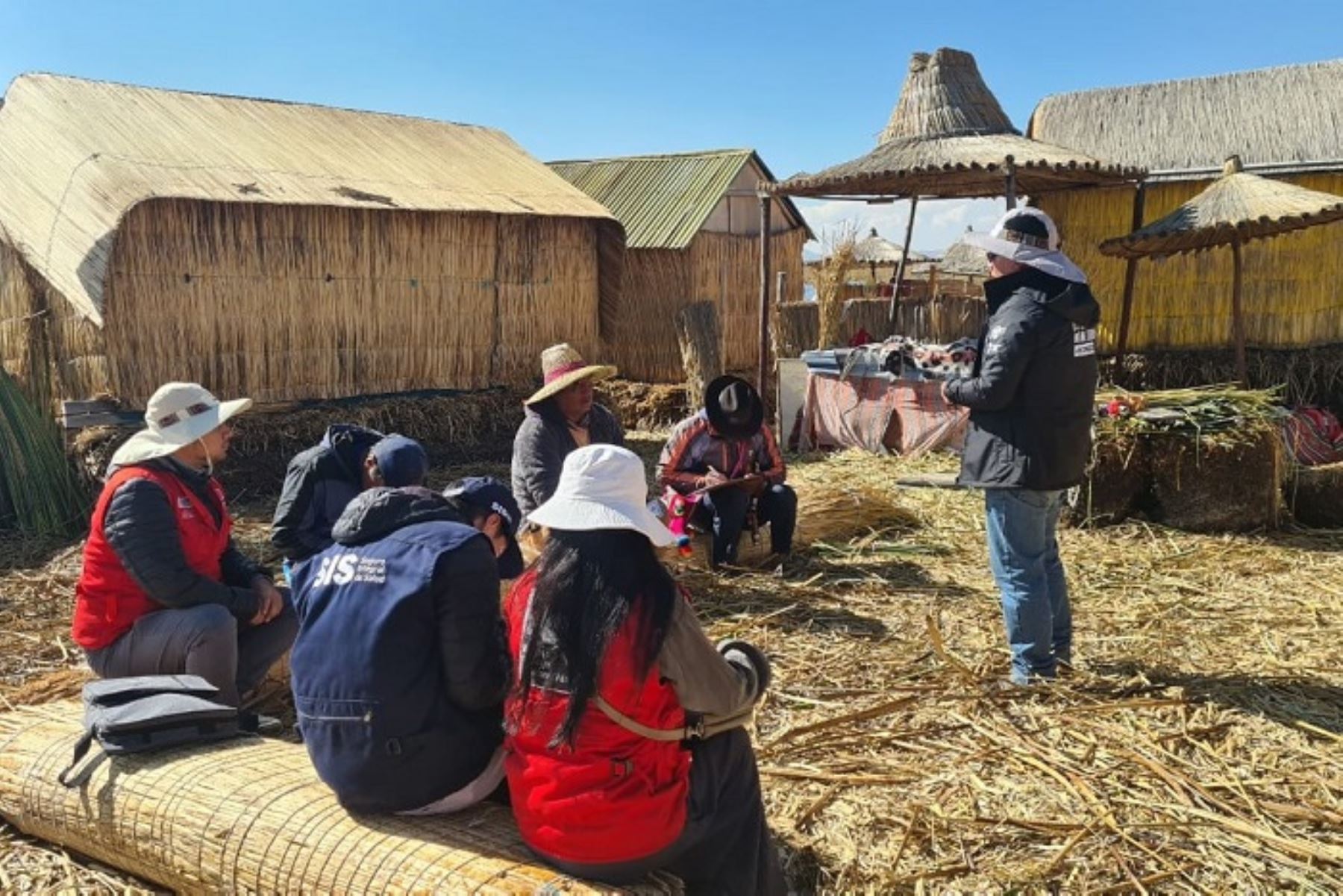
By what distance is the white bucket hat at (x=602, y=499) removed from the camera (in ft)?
8.63

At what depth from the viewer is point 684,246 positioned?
52.0 ft

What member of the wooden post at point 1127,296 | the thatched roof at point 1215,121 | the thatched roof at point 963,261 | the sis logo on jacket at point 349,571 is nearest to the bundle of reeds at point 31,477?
the sis logo on jacket at point 349,571

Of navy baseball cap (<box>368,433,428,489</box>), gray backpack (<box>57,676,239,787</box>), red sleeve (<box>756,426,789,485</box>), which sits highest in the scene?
navy baseball cap (<box>368,433,428,489</box>)

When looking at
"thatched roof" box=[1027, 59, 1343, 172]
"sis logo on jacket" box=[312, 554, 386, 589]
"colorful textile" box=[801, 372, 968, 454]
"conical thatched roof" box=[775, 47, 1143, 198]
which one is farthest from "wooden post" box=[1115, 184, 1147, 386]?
"sis logo on jacket" box=[312, 554, 386, 589]

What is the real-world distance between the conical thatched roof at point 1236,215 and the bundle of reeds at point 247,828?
7.69 meters

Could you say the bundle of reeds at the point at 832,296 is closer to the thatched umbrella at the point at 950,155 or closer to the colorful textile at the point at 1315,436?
the thatched umbrella at the point at 950,155

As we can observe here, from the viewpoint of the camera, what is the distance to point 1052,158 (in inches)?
380

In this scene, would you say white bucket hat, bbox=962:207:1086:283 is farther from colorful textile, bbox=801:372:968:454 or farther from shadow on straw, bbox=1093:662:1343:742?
colorful textile, bbox=801:372:968:454

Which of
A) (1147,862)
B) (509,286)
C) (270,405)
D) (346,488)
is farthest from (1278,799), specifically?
(509,286)

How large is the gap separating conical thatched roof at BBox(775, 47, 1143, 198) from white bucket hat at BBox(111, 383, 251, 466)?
732cm

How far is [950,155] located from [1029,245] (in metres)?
5.91

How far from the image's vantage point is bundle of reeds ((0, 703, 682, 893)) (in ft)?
8.98

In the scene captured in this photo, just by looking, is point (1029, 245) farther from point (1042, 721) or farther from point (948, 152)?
point (948, 152)

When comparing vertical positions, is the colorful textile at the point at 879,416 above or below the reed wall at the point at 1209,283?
below
